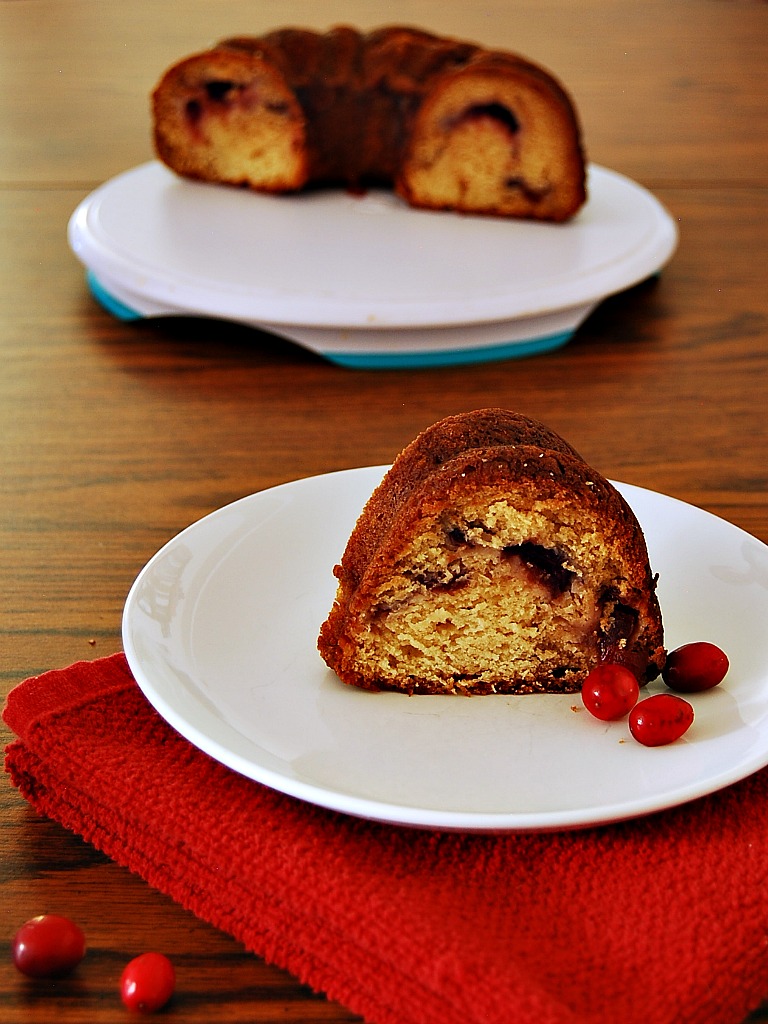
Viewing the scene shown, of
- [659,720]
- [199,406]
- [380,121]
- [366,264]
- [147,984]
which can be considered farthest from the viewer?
[380,121]

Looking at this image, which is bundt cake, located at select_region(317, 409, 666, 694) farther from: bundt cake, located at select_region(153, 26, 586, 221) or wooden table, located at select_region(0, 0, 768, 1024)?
bundt cake, located at select_region(153, 26, 586, 221)

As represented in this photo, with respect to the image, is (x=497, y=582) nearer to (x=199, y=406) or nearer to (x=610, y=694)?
(x=610, y=694)

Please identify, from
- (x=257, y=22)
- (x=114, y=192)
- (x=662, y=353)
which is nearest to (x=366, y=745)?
(x=662, y=353)

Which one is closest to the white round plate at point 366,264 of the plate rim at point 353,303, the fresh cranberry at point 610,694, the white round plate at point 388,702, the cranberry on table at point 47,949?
the plate rim at point 353,303

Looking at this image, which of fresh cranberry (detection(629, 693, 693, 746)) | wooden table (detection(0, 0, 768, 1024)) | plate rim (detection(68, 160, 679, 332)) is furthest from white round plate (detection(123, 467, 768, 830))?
plate rim (detection(68, 160, 679, 332))

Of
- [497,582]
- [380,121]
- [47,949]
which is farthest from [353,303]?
[47,949]

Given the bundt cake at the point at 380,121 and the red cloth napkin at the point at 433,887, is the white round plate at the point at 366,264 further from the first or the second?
the red cloth napkin at the point at 433,887

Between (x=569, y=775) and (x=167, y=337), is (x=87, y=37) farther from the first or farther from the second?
(x=569, y=775)
